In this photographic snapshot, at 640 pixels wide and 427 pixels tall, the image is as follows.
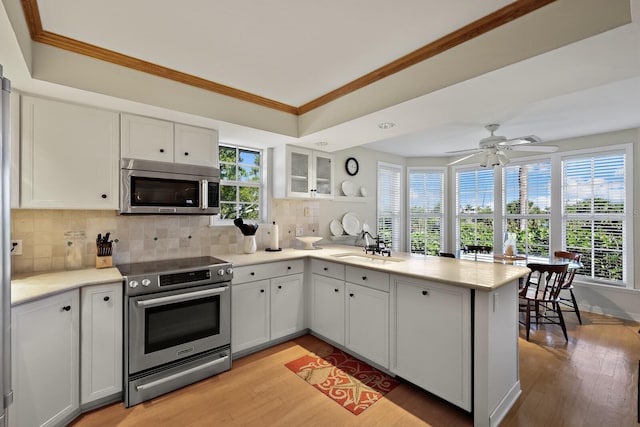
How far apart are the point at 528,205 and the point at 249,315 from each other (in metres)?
4.72

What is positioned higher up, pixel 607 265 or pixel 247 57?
pixel 247 57

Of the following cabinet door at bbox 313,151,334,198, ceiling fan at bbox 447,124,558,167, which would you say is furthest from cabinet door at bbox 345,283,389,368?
ceiling fan at bbox 447,124,558,167

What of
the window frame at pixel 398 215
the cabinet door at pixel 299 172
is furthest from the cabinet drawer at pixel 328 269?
the window frame at pixel 398 215

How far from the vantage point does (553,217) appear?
4602mm

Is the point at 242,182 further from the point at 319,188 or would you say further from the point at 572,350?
the point at 572,350

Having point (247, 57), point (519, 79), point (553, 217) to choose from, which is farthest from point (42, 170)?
point (553, 217)

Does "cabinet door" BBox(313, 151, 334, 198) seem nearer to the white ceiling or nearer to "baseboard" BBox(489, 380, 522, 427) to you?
the white ceiling

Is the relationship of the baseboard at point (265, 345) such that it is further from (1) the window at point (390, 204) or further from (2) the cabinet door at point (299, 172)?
(1) the window at point (390, 204)

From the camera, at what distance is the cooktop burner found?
229 centimetres

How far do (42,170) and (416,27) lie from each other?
2698 millimetres

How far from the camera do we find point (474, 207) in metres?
5.58

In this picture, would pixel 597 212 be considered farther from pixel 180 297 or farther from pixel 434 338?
pixel 180 297

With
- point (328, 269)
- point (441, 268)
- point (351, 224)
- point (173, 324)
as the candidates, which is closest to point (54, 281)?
point (173, 324)

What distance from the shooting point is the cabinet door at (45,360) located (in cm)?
165
